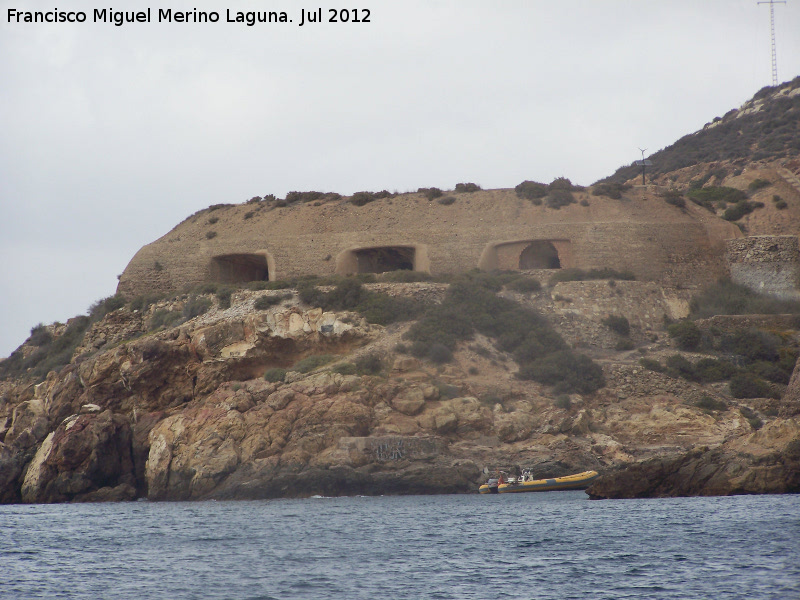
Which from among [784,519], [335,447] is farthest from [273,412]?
[784,519]

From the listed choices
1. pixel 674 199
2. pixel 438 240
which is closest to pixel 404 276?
pixel 438 240

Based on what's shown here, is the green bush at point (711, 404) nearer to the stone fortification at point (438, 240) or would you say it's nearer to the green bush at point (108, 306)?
the stone fortification at point (438, 240)

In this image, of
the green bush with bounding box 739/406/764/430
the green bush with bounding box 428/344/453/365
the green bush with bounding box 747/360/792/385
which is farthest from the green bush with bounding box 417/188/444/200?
the green bush with bounding box 739/406/764/430

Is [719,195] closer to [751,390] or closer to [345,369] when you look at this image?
[751,390]

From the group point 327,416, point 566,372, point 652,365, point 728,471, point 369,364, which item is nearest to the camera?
point 728,471

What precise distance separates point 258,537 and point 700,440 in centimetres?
1823

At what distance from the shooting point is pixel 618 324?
44.2 m

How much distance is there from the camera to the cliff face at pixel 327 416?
36.2 m

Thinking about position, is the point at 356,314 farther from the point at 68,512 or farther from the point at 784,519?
the point at 784,519

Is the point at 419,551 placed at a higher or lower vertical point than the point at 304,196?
lower

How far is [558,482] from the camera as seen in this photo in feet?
119

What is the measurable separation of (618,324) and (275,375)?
48.4 feet

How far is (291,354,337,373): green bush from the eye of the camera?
4072cm

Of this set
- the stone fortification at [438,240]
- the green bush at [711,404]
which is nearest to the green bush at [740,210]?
the stone fortification at [438,240]
